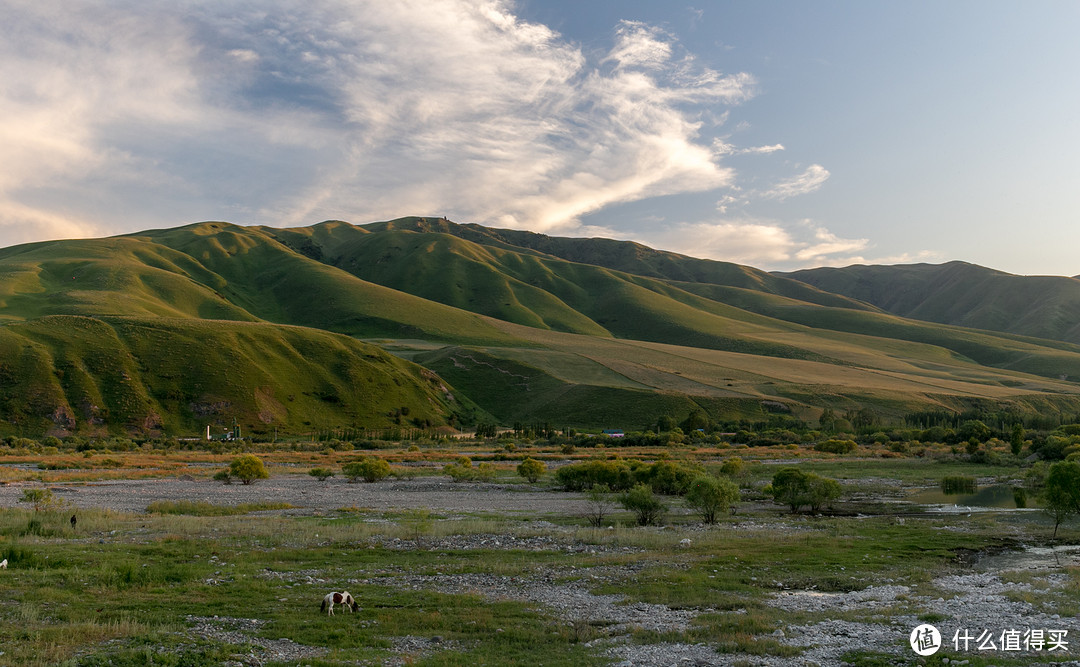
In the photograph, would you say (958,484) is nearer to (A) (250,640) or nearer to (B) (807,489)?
(B) (807,489)

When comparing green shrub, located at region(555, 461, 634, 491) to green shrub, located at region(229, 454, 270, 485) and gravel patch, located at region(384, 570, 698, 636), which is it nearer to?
green shrub, located at region(229, 454, 270, 485)

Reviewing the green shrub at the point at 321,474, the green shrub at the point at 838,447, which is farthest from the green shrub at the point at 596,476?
the green shrub at the point at 838,447

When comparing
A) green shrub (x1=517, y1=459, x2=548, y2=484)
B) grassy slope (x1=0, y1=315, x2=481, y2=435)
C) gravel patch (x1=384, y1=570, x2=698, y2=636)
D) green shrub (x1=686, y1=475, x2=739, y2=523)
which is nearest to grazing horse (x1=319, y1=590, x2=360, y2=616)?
gravel patch (x1=384, y1=570, x2=698, y2=636)

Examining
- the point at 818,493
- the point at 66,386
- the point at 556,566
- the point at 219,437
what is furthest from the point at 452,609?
the point at 66,386

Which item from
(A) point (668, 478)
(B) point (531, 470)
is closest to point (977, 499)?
(A) point (668, 478)

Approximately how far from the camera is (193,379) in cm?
11719

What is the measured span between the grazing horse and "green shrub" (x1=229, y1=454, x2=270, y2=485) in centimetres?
3927

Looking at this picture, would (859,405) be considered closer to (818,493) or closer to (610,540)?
(818,493)

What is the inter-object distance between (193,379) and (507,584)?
113346mm

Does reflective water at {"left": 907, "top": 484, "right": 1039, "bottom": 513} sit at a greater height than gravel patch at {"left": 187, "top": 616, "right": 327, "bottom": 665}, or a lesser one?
lesser

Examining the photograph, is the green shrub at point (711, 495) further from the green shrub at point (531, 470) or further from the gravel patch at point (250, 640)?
the gravel patch at point (250, 640)

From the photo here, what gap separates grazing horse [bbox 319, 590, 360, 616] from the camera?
16328 millimetres

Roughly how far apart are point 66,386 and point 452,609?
112 m

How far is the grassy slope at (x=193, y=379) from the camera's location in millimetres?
102062
